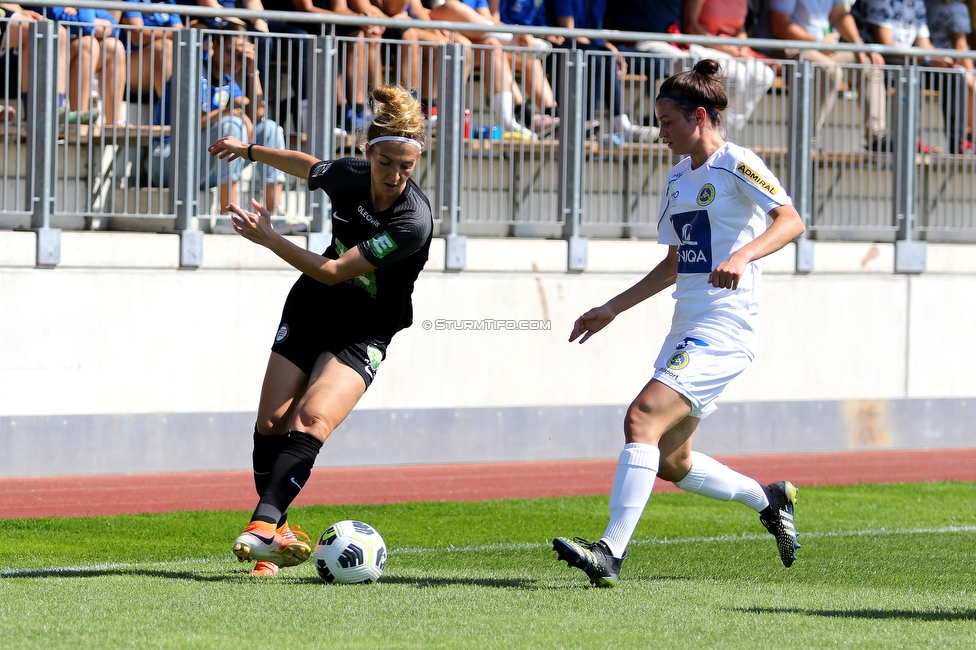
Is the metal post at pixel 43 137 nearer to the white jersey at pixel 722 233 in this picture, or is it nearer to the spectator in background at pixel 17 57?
the spectator in background at pixel 17 57

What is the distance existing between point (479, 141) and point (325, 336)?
18.1ft

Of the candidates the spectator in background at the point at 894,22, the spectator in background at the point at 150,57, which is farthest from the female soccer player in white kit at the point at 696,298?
the spectator in background at the point at 894,22

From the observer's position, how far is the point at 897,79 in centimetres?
1281

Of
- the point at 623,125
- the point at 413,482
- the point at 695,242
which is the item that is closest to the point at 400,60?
the point at 623,125

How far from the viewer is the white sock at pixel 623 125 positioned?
12.1 m

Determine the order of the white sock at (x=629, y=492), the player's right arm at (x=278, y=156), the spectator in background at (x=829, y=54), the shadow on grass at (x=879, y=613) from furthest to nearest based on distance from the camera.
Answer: the spectator in background at (x=829, y=54), the player's right arm at (x=278, y=156), the white sock at (x=629, y=492), the shadow on grass at (x=879, y=613)

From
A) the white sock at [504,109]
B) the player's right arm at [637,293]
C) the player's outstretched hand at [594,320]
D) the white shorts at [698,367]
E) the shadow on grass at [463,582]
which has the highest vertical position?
the white sock at [504,109]

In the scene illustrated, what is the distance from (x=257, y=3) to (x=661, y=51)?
137 inches

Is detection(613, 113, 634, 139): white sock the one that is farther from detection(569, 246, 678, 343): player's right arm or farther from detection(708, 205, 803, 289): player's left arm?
detection(708, 205, 803, 289): player's left arm

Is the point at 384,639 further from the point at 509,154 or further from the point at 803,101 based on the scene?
the point at 803,101

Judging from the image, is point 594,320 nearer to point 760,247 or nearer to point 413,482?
point 760,247

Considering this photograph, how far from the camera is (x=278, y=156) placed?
667cm

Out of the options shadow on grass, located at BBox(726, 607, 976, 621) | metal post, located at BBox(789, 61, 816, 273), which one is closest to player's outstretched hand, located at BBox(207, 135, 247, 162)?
shadow on grass, located at BBox(726, 607, 976, 621)

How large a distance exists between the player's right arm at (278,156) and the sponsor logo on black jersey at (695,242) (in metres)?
1.69
